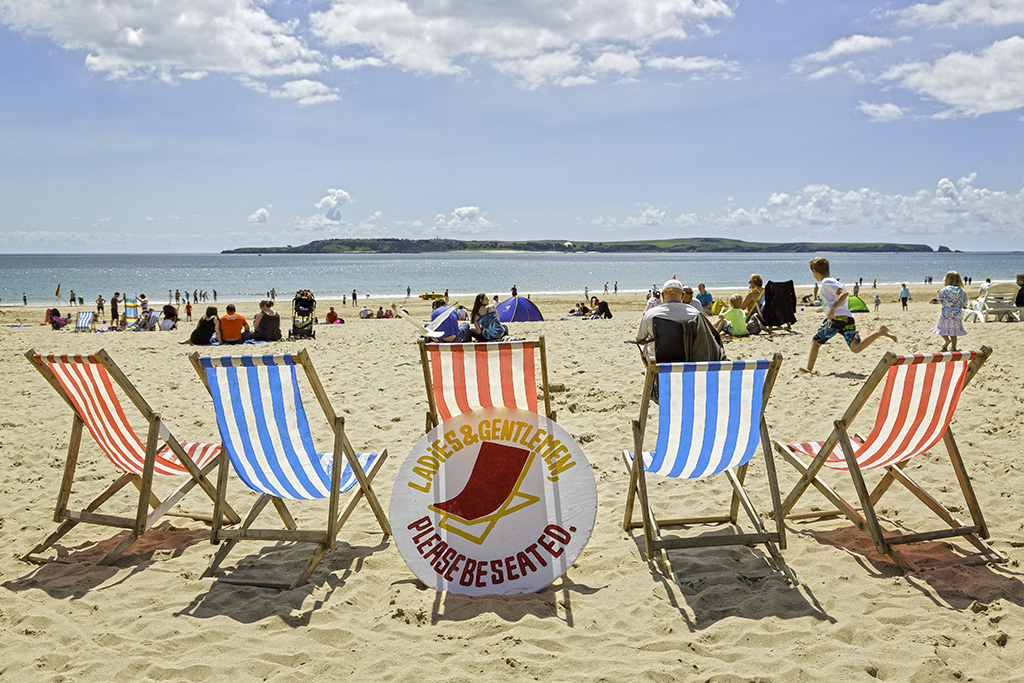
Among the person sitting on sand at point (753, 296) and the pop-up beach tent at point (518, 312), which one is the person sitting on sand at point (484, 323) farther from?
the pop-up beach tent at point (518, 312)

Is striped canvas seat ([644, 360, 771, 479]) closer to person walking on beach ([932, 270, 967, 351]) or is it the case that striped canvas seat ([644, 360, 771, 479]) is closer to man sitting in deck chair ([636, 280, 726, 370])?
man sitting in deck chair ([636, 280, 726, 370])

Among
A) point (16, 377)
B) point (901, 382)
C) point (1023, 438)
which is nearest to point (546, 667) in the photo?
point (901, 382)

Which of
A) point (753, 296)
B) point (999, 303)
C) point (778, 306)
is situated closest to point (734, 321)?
point (753, 296)

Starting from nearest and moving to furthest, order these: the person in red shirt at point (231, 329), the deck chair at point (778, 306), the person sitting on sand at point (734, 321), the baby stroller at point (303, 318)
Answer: the person sitting on sand at point (734, 321)
the deck chair at point (778, 306)
the person in red shirt at point (231, 329)
the baby stroller at point (303, 318)

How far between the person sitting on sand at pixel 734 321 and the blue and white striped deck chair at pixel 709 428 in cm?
954

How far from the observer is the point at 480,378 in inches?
146

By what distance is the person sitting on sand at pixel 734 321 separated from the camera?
12.5 metres

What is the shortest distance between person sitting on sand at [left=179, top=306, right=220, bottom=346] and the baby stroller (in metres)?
1.58

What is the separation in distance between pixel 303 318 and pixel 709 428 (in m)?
13.4

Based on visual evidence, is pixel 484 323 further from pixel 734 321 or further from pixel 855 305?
pixel 855 305

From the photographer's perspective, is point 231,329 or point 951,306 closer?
point 951,306

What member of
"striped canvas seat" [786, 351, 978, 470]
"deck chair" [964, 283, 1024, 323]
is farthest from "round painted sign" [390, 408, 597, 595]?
"deck chair" [964, 283, 1024, 323]

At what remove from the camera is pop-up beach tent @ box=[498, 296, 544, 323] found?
62.8ft

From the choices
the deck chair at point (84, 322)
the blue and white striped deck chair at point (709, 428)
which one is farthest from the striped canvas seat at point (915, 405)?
the deck chair at point (84, 322)
